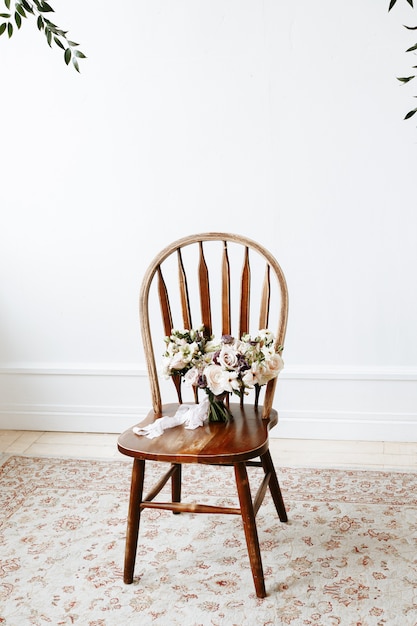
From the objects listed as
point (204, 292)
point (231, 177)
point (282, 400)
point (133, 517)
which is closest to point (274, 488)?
point (133, 517)

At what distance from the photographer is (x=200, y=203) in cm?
315

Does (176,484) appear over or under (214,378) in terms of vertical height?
under

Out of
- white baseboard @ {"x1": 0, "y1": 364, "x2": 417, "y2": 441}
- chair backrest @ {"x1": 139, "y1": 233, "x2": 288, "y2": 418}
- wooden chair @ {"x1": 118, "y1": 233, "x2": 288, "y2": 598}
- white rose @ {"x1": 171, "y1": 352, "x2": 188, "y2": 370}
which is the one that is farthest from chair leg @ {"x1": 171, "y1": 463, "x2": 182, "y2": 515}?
white baseboard @ {"x1": 0, "y1": 364, "x2": 417, "y2": 441}

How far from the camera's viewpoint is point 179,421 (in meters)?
2.33

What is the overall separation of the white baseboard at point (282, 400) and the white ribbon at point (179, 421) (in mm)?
917

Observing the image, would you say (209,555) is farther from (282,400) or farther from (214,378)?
(282,400)

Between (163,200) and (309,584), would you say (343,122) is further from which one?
(309,584)

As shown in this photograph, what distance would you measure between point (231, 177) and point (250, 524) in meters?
1.50

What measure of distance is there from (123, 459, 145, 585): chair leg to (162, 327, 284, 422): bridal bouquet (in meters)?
0.28

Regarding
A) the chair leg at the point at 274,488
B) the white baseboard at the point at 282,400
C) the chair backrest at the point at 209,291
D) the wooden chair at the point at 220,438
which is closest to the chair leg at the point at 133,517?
the wooden chair at the point at 220,438

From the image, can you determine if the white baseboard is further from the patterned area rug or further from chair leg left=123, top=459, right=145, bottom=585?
chair leg left=123, top=459, right=145, bottom=585

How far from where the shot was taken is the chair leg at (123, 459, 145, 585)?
2.21 m

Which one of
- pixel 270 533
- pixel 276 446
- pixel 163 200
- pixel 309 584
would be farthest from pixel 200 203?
pixel 309 584

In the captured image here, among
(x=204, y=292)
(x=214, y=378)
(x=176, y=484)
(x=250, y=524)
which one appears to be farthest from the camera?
(x=176, y=484)
